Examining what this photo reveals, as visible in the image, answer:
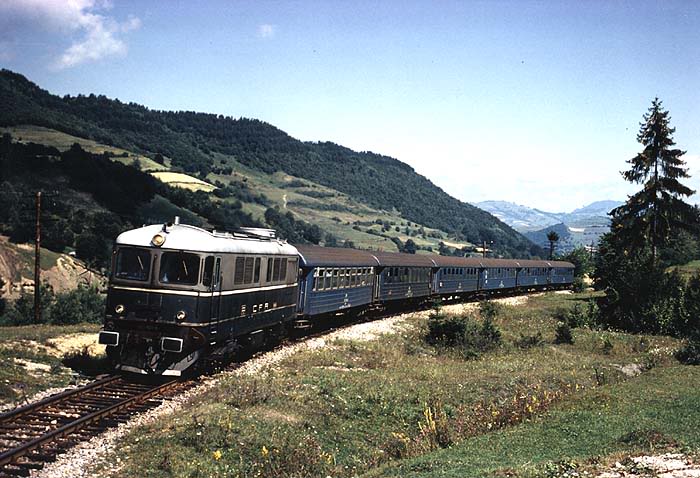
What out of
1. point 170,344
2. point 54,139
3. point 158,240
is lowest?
point 170,344

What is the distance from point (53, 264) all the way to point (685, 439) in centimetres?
8115

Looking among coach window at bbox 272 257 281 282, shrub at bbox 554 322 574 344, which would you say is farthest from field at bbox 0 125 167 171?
coach window at bbox 272 257 281 282

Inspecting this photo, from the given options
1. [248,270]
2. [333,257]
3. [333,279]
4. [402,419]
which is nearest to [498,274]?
[333,257]

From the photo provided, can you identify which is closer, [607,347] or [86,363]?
[86,363]

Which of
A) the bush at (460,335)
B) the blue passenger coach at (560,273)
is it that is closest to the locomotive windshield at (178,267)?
the bush at (460,335)

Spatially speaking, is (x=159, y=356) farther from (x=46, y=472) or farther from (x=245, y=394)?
(x=46, y=472)

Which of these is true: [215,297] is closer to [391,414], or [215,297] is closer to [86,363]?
[86,363]

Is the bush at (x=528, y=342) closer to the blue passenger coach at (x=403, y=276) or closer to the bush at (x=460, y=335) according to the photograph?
the bush at (x=460, y=335)

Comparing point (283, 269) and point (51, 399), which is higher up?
point (283, 269)

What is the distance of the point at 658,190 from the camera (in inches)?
2051

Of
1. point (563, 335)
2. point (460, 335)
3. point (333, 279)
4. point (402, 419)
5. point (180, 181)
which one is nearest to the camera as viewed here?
point (402, 419)

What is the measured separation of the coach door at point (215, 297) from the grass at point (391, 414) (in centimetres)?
159

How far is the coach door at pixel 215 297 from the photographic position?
18.0 meters

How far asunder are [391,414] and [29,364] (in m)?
9.97
